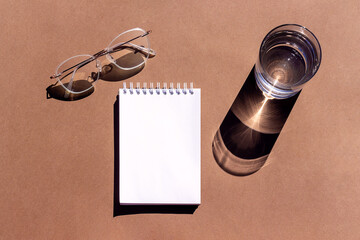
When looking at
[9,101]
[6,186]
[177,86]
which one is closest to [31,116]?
[9,101]

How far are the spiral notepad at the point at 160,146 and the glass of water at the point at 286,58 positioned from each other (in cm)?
15

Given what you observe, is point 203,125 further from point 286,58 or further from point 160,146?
point 286,58

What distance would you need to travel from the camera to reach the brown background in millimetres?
608

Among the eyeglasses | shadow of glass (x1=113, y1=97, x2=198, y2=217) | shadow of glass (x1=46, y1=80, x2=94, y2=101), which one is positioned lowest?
shadow of glass (x1=113, y1=97, x2=198, y2=217)

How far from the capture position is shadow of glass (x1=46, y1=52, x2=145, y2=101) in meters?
0.62

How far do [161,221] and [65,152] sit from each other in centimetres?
26

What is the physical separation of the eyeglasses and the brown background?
2cm

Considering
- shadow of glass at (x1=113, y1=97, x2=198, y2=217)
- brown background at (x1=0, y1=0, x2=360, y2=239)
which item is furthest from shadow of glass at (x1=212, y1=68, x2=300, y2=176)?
shadow of glass at (x1=113, y1=97, x2=198, y2=217)

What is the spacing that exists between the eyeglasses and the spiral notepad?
0.07 metres

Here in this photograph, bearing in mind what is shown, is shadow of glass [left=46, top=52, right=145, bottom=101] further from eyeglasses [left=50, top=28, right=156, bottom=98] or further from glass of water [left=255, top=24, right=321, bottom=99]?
glass of water [left=255, top=24, right=321, bottom=99]

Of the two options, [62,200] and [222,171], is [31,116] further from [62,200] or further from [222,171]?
[222,171]

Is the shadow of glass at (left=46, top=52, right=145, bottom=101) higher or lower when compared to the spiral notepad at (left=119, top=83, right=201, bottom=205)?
higher

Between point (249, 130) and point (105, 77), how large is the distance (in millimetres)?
337

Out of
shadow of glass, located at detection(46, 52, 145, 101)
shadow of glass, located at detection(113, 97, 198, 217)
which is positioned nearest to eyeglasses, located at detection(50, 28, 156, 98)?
shadow of glass, located at detection(46, 52, 145, 101)
